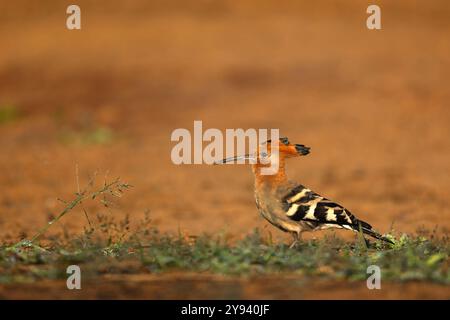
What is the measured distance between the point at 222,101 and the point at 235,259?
12485 mm

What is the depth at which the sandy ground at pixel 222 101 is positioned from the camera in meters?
11.4

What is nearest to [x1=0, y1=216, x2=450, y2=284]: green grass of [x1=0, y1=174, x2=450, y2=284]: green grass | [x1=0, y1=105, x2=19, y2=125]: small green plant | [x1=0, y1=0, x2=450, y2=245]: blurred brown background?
[x1=0, y1=174, x2=450, y2=284]: green grass

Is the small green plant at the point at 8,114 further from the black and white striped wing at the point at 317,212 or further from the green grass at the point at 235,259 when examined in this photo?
the black and white striped wing at the point at 317,212

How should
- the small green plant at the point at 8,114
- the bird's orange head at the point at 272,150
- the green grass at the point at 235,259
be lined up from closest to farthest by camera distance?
the green grass at the point at 235,259, the bird's orange head at the point at 272,150, the small green plant at the point at 8,114

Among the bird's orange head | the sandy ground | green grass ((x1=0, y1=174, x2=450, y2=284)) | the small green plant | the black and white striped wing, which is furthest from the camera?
the small green plant

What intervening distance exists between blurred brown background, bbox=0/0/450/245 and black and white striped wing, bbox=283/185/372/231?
8.88 ft

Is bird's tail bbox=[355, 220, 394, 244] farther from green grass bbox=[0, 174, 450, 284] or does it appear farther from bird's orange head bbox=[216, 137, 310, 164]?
bird's orange head bbox=[216, 137, 310, 164]

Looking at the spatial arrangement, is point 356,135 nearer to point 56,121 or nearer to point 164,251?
point 56,121

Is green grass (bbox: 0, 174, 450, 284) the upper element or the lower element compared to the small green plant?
lower

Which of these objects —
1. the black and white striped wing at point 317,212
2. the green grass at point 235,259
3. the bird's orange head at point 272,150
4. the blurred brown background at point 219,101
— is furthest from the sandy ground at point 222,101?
the bird's orange head at point 272,150

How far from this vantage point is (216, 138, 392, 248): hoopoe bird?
6059 millimetres

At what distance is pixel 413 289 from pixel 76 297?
2.03 m

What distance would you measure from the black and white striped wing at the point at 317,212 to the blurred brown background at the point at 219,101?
271 cm

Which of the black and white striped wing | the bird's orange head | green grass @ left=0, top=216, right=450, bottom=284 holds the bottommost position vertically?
green grass @ left=0, top=216, right=450, bottom=284
